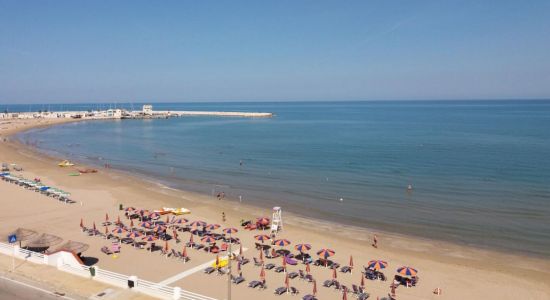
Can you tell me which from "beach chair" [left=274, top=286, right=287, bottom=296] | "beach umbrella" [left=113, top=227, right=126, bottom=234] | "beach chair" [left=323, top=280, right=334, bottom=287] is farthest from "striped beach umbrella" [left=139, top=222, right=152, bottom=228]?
"beach chair" [left=323, top=280, right=334, bottom=287]

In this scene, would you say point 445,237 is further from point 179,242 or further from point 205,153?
point 205,153

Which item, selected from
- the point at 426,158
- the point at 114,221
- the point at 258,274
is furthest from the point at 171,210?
the point at 426,158

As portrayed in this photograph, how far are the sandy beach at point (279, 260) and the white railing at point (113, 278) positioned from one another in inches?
104

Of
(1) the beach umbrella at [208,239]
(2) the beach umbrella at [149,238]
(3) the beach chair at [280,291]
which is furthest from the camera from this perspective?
(2) the beach umbrella at [149,238]

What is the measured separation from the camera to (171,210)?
123ft

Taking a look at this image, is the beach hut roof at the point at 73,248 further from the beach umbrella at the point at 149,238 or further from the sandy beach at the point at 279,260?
the beach umbrella at the point at 149,238

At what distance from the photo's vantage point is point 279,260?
1047 inches

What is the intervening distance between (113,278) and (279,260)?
10404 mm

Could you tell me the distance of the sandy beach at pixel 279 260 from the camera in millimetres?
22875

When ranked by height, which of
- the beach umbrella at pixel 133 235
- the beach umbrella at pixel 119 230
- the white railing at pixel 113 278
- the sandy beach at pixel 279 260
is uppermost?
the white railing at pixel 113 278

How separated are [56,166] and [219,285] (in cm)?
5034

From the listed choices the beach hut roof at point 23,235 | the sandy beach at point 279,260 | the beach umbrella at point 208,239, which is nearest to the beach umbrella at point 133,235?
the sandy beach at point 279,260

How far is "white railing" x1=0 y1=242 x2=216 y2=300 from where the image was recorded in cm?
1883

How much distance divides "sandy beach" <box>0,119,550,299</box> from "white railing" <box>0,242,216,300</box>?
8.66 feet
